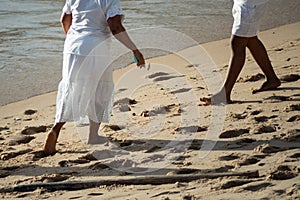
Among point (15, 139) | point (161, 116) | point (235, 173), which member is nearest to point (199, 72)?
point (161, 116)

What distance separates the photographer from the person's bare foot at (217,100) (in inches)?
257

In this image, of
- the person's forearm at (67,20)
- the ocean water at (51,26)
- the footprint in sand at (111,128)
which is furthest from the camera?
the ocean water at (51,26)

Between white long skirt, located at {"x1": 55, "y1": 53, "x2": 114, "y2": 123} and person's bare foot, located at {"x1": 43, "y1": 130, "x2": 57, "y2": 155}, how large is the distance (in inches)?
4.8

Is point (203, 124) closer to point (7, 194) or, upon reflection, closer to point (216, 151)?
point (216, 151)

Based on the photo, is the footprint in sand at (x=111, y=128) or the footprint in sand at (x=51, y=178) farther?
the footprint in sand at (x=111, y=128)

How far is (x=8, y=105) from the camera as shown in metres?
7.75

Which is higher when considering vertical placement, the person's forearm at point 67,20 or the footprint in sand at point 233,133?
the person's forearm at point 67,20

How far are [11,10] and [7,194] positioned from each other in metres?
8.72

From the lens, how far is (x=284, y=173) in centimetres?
460

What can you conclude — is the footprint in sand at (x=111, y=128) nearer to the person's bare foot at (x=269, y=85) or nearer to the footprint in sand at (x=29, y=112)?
the footprint in sand at (x=29, y=112)

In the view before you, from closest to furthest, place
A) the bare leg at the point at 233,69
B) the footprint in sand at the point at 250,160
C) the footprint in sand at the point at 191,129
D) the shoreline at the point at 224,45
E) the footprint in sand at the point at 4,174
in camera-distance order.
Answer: the footprint in sand at the point at 250,160 < the footprint in sand at the point at 4,174 < the footprint in sand at the point at 191,129 < the bare leg at the point at 233,69 < the shoreline at the point at 224,45

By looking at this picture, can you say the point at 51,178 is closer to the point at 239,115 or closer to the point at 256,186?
the point at 256,186

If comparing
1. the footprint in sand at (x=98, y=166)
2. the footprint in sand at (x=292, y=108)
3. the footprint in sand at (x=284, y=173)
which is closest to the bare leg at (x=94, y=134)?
the footprint in sand at (x=98, y=166)

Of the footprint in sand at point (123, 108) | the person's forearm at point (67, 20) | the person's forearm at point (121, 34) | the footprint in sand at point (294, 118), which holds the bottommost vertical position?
the footprint in sand at point (123, 108)
